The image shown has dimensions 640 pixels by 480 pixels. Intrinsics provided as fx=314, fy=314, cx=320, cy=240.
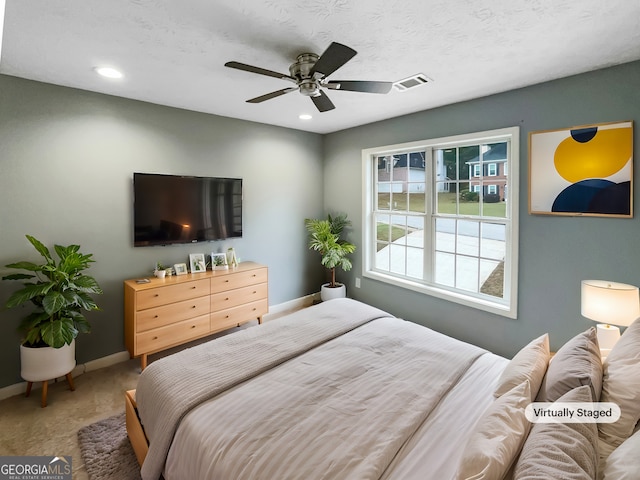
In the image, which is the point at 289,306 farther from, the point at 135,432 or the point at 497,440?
the point at 497,440

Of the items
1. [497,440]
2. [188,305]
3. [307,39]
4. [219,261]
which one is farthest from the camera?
[219,261]

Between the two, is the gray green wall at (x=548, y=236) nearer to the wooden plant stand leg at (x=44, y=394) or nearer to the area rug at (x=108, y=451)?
the area rug at (x=108, y=451)

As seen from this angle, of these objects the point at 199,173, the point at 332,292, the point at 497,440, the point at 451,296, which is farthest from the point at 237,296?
the point at 497,440

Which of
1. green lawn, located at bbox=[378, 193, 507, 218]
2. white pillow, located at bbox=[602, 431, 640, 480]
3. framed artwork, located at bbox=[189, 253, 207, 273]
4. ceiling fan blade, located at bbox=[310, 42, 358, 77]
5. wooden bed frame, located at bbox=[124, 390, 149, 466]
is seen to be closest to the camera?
white pillow, located at bbox=[602, 431, 640, 480]

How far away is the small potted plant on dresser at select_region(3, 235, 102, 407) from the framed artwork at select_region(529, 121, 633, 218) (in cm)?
382

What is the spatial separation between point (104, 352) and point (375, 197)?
352 cm

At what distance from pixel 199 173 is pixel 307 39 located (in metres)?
2.14

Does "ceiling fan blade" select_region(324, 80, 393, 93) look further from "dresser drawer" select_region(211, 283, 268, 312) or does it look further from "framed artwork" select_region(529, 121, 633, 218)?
"dresser drawer" select_region(211, 283, 268, 312)

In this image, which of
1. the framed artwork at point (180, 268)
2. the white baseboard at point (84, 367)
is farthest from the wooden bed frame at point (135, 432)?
the framed artwork at point (180, 268)

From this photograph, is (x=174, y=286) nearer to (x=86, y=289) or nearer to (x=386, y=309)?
(x=86, y=289)

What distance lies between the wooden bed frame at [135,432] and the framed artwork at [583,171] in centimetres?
328

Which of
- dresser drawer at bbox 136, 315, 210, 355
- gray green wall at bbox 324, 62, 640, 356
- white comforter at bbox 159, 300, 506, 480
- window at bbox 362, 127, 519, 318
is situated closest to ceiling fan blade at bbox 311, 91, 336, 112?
gray green wall at bbox 324, 62, 640, 356

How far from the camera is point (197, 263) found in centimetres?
351

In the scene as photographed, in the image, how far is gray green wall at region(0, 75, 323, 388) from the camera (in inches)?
100.0
